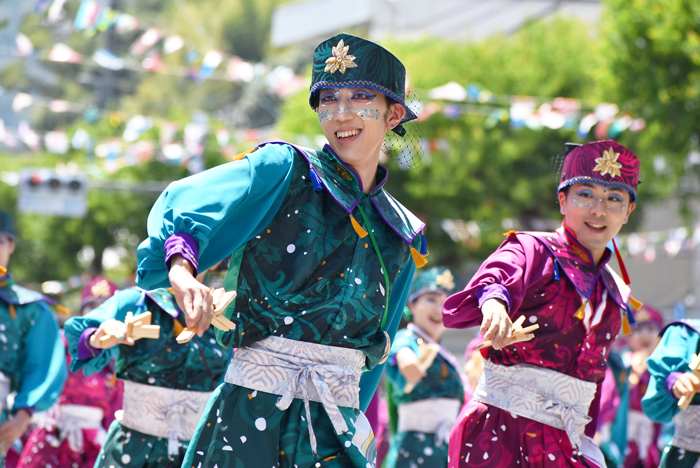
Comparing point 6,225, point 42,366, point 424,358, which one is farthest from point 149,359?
point 424,358

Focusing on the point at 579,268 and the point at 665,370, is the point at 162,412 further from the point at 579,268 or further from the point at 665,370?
the point at 665,370

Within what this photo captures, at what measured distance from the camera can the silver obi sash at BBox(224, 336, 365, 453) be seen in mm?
2793

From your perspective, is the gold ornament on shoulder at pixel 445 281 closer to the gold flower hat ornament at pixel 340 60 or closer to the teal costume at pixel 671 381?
the teal costume at pixel 671 381

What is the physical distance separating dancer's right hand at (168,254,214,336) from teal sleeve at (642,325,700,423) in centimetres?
299

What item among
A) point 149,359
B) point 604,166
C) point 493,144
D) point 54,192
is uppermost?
point 493,144

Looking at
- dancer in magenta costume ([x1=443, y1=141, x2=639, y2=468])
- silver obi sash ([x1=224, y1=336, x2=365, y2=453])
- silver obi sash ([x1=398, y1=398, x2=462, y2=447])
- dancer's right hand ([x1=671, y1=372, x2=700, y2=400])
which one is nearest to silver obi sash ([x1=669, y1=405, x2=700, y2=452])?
dancer's right hand ([x1=671, y1=372, x2=700, y2=400])

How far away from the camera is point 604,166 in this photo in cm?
396

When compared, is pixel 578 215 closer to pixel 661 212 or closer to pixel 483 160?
pixel 483 160

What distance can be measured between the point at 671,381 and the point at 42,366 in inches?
138

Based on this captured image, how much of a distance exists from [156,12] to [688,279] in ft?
164

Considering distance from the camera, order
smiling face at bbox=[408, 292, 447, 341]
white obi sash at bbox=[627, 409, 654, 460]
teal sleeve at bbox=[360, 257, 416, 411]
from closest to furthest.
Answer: teal sleeve at bbox=[360, 257, 416, 411] → smiling face at bbox=[408, 292, 447, 341] → white obi sash at bbox=[627, 409, 654, 460]

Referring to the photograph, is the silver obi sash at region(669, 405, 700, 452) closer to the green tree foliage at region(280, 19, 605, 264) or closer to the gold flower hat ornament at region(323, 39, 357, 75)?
the gold flower hat ornament at region(323, 39, 357, 75)

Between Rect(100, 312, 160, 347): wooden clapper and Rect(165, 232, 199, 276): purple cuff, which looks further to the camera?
Rect(100, 312, 160, 347): wooden clapper

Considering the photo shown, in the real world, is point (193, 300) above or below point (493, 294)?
below
